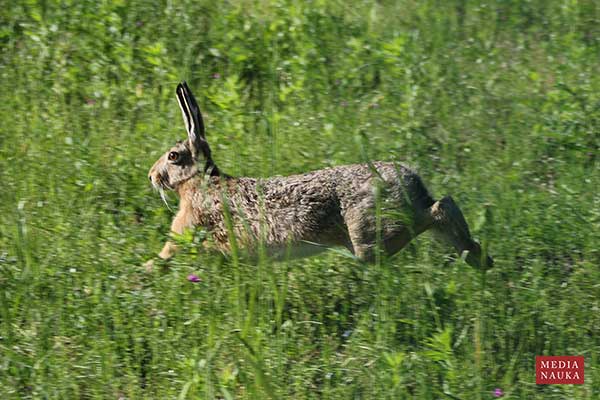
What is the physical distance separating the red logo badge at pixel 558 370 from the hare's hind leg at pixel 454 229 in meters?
0.61

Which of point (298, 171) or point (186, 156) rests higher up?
point (186, 156)

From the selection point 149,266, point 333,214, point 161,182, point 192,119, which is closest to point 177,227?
point 161,182

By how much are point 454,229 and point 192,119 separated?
1.70m

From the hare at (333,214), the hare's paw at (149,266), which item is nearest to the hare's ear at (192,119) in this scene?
the hare at (333,214)

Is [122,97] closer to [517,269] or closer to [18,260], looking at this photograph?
[18,260]

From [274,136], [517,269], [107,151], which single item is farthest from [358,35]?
[517,269]

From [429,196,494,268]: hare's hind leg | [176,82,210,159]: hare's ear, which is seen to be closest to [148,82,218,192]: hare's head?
[176,82,210,159]: hare's ear

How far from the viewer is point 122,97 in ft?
23.2

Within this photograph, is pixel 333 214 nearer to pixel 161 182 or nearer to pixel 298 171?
pixel 298 171

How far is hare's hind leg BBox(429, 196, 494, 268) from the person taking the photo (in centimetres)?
515

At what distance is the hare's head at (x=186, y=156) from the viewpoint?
5.85 meters

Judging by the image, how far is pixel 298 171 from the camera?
20.9 feet

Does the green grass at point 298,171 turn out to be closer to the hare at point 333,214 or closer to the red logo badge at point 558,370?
the red logo badge at point 558,370

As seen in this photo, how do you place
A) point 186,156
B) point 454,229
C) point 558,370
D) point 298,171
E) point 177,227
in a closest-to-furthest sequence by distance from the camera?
point 558,370 → point 454,229 → point 177,227 → point 186,156 → point 298,171
